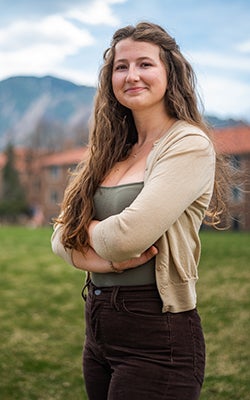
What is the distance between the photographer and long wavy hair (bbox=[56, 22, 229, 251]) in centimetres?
180

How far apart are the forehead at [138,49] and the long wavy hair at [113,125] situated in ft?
0.05

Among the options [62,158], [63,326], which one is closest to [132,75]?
[63,326]

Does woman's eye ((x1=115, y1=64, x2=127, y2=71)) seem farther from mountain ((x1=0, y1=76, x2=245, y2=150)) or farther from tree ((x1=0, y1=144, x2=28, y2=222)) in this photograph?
mountain ((x1=0, y1=76, x2=245, y2=150))

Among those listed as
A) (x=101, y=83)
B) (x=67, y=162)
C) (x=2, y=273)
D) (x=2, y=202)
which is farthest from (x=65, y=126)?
(x=101, y=83)

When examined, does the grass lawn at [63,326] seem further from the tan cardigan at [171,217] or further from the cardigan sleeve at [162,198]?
the cardigan sleeve at [162,198]

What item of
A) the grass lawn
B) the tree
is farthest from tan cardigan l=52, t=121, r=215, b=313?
the tree

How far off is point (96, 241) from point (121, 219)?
0.13 meters

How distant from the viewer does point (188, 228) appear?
1728 millimetres

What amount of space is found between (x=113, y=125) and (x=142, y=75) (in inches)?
10.6

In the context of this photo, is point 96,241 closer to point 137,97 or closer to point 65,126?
point 137,97

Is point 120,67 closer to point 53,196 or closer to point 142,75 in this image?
point 142,75

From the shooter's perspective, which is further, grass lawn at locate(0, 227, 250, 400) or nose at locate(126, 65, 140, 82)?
grass lawn at locate(0, 227, 250, 400)

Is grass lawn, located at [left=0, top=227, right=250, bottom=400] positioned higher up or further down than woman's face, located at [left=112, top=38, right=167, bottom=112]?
further down

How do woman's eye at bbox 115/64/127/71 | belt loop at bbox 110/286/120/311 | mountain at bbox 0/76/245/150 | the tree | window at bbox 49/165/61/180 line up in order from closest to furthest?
1. belt loop at bbox 110/286/120/311
2. woman's eye at bbox 115/64/127/71
3. the tree
4. window at bbox 49/165/61/180
5. mountain at bbox 0/76/245/150
